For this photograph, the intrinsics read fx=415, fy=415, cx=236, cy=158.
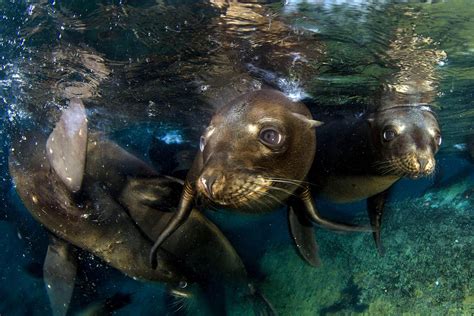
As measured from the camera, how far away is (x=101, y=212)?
6031 millimetres

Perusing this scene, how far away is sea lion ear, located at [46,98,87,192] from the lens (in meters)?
5.40

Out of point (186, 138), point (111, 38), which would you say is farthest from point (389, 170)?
point (186, 138)

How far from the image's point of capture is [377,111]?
23.7 ft

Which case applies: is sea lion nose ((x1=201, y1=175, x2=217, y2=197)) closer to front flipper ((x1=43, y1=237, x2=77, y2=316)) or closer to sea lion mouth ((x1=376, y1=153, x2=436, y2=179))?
sea lion mouth ((x1=376, y1=153, x2=436, y2=179))

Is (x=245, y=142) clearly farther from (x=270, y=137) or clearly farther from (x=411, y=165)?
(x=411, y=165)

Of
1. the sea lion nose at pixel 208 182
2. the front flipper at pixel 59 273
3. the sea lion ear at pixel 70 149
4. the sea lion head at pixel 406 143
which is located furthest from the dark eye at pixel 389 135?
the front flipper at pixel 59 273

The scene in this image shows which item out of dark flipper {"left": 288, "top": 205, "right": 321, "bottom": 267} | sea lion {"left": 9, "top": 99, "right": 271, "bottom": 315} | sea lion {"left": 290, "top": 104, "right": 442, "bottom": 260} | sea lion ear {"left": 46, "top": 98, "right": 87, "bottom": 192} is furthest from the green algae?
sea lion ear {"left": 46, "top": 98, "right": 87, "bottom": 192}

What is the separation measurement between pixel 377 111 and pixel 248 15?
3640mm

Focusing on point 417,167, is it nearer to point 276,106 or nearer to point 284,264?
point 276,106

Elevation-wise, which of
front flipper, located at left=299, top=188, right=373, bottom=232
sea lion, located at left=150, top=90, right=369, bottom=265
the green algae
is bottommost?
the green algae

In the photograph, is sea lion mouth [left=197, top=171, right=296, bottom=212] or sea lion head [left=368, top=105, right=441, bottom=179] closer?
sea lion mouth [left=197, top=171, right=296, bottom=212]

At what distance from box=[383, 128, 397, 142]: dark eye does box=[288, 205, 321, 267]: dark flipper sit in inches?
60.3

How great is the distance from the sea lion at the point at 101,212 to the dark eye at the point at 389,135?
2918 mm

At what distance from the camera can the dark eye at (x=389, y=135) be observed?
554 cm
